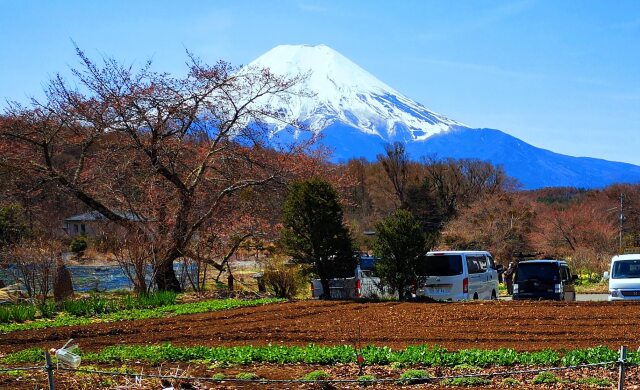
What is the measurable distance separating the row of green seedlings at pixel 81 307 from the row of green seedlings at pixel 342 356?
203 inches

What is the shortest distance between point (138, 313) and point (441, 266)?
8.08 meters

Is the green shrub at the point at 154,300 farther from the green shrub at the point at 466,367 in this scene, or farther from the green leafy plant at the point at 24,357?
the green shrub at the point at 466,367

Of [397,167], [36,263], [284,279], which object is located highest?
[397,167]

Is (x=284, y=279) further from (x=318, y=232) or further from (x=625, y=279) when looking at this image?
(x=625, y=279)

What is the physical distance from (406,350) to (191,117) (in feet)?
50.8

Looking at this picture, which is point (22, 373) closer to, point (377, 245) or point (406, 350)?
point (406, 350)

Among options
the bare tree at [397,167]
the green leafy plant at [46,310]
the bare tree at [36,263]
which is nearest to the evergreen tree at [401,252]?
the green leafy plant at [46,310]

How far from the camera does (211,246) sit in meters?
22.4

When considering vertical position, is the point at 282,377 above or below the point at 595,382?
above

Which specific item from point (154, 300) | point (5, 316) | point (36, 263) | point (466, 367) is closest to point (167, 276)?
point (36, 263)

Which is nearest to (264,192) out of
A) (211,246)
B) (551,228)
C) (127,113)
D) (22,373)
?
(211,246)

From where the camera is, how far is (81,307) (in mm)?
15320

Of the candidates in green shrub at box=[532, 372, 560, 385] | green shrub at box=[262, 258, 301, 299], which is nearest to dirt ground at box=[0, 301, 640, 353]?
green shrub at box=[532, 372, 560, 385]

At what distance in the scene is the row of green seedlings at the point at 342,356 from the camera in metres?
8.39
